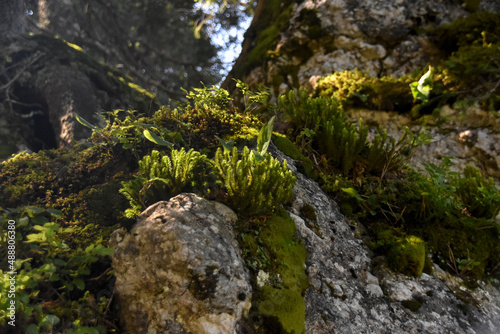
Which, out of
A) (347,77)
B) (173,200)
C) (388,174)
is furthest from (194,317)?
(347,77)

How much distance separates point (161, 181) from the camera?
268cm

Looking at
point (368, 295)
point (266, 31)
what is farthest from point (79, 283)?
point (266, 31)

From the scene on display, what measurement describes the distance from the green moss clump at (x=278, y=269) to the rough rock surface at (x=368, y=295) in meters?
0.13

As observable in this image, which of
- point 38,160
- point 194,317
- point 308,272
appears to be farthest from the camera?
point 38,160

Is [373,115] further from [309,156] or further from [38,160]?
[38,160]

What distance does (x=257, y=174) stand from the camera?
260 centimetres

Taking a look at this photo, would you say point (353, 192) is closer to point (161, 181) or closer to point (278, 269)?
point (278, 269)

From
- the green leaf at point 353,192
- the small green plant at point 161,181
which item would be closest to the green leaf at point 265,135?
the small green plant at point 161,181

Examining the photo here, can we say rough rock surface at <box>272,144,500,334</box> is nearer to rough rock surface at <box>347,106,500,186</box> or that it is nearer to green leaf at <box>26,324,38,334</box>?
green leaf at <box>26,324,38,334</box>

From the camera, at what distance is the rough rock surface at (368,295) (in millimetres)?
2443

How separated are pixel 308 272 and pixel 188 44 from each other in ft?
37.1

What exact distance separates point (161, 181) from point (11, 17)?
5.89m

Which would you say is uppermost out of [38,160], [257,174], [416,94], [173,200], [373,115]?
[416,94]

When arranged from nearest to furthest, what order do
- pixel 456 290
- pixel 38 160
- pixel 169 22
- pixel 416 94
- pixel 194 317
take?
pixel 194 317, pixel 456 290, pixel 38 160, pixel 416 94, pixel 169 22
